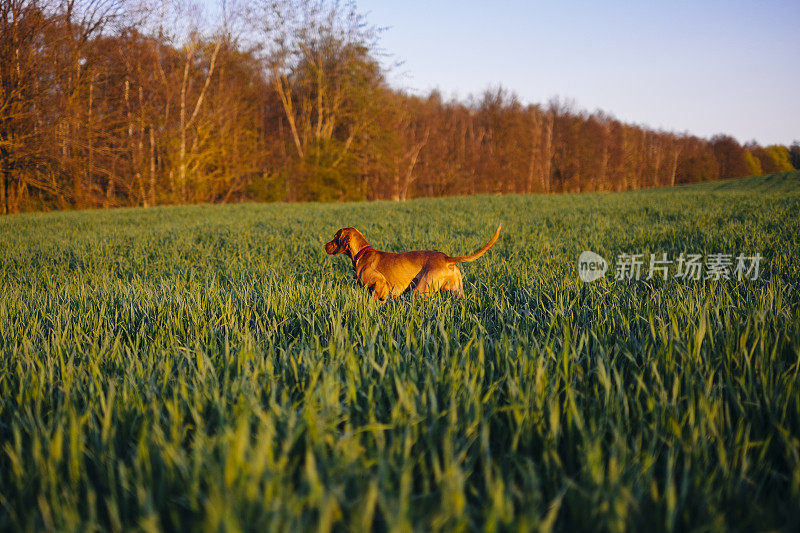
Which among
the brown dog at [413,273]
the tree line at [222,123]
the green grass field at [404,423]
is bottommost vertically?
the green grass field at [404,423]

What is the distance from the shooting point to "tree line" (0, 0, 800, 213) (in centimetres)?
1833

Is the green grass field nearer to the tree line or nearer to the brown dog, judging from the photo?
the brown dog

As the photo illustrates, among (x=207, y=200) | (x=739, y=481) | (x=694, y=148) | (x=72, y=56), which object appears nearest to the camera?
(x=739, y=481)

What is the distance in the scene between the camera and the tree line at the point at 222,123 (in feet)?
60.1

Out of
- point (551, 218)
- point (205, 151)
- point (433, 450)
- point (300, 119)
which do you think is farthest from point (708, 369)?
point (300, 119)

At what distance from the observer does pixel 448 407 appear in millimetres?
1398

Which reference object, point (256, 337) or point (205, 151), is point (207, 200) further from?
point (256, 337)

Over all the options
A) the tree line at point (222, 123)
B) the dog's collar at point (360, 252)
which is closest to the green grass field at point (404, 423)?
the dog's collar at point (360, 252)

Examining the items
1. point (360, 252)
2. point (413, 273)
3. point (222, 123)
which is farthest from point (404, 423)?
point (222, 123)

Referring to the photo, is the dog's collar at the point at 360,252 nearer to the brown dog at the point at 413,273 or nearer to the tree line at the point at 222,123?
the brown dog at the point at 413,273

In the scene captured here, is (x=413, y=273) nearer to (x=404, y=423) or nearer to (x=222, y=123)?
(x=404, y=423)

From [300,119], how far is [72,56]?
55.4 ft

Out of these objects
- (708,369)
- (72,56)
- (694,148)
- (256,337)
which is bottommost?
(256,337)

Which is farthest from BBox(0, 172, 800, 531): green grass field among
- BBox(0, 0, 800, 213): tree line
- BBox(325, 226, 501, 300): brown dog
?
BBox(0, 0, 800, 213): tree line
